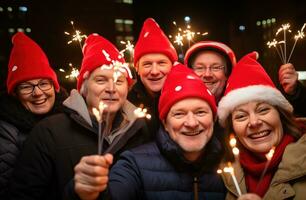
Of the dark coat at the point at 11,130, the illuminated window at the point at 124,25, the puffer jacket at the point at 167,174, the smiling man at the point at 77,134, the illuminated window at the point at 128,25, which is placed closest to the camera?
the puffer jacket at the point at 167,174

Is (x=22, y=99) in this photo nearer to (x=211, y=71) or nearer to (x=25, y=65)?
(x=25, y=65)

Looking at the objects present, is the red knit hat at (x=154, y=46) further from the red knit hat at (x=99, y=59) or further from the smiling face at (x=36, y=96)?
the smiling face at (x=36, y=96)

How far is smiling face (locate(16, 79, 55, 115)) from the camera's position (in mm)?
4246

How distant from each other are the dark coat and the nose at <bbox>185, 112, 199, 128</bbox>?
5.83ft

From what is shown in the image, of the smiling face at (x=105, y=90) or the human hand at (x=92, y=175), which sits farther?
the smiling face at (x=105, y=90)

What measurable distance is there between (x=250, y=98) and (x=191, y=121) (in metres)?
0.62

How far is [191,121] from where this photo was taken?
10.6 feet

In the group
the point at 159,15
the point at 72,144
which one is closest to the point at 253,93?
the point at 72,144

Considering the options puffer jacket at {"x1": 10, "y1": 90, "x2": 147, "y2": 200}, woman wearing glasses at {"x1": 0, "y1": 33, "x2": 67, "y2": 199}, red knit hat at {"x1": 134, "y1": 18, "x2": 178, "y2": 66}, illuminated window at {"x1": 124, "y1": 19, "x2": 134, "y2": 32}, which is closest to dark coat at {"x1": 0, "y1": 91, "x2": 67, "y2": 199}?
woman wearing glasses at {"x1": 0, "y1": 33, "x2": 67, "y2": 199}

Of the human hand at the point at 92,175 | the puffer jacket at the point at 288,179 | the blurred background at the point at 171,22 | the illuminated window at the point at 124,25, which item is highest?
the illuminated window at the point at 124,25

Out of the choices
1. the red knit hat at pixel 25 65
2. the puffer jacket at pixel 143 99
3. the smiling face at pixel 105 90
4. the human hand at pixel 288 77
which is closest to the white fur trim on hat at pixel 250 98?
the smiling face at pixel 105 90

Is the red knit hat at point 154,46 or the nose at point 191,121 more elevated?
the red knit hat at point 154,46

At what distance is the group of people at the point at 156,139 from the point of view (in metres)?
3.17

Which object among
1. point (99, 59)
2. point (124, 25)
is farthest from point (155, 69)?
point (124, 25)
